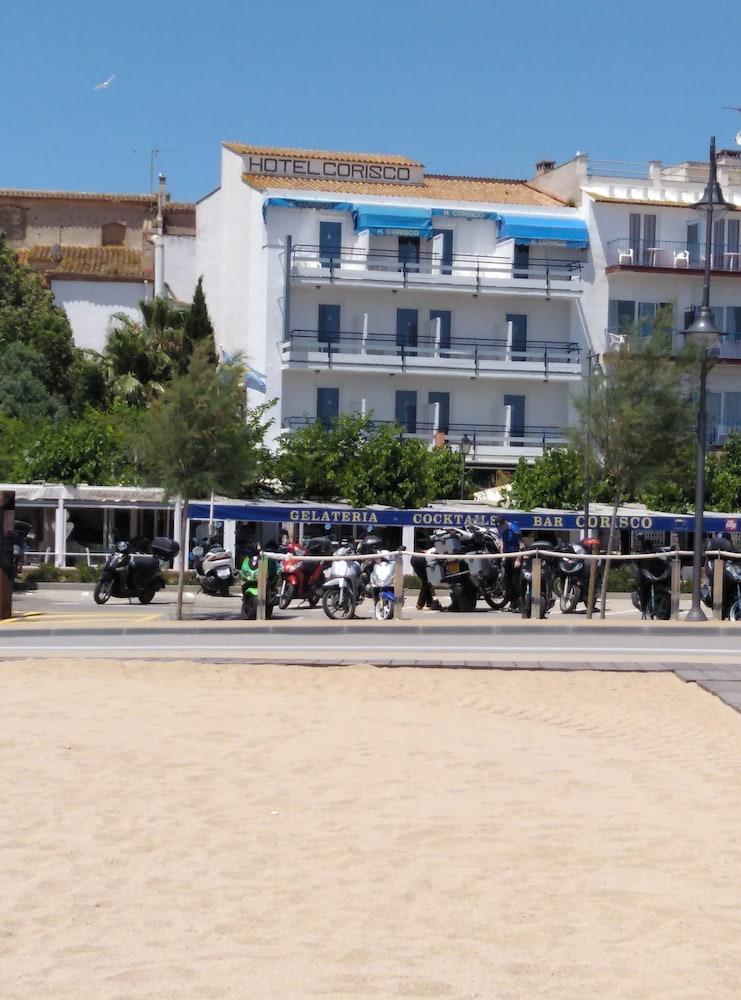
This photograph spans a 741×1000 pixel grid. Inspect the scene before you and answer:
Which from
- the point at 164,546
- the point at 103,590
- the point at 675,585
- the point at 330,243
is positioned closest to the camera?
the point at 675,585

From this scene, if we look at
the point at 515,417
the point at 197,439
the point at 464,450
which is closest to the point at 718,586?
the point at 197,439

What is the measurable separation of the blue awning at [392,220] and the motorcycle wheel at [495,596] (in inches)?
1062

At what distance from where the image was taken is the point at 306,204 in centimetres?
5059

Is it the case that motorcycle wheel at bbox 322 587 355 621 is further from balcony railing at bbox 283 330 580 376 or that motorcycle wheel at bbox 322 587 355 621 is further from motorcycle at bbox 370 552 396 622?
balcony railing at bbox 283 330 580 376

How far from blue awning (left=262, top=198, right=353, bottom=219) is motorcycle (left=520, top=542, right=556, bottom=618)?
92.7 ft

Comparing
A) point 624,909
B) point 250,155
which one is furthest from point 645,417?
point 250,155

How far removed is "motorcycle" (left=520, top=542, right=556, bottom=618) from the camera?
2258cm

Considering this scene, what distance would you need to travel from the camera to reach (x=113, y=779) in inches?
403

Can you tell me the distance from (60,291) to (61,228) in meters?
9.18

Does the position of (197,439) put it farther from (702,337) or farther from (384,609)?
(702,337)

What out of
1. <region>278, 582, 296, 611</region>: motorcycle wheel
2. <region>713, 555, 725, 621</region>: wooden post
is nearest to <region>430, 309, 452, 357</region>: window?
<region>278, 582, 296, 611</region>: motorcycle wheel

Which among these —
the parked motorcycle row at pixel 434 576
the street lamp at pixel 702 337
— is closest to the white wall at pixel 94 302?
the parked motorcycle row at pixel 434 576

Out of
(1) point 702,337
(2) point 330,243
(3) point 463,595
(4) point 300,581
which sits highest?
(2) point 330,243

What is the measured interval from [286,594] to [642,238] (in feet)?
107
